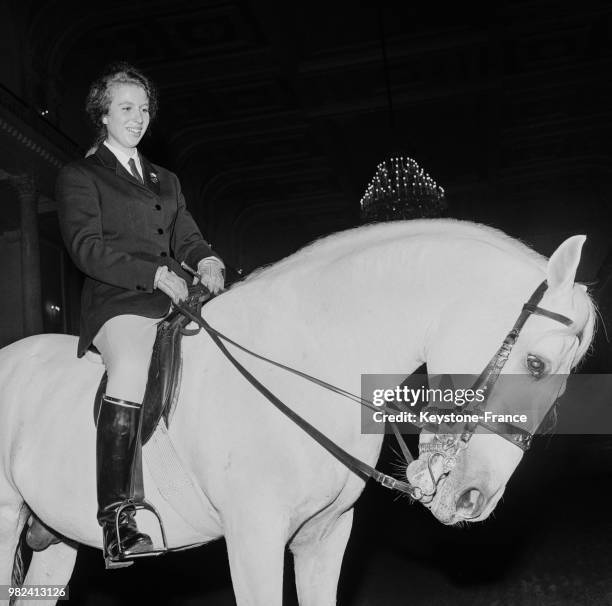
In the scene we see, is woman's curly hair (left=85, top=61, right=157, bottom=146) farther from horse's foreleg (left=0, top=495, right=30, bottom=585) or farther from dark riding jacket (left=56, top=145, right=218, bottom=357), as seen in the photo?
horse's foreleg (left=0, top=495, right=30, bottom=585)

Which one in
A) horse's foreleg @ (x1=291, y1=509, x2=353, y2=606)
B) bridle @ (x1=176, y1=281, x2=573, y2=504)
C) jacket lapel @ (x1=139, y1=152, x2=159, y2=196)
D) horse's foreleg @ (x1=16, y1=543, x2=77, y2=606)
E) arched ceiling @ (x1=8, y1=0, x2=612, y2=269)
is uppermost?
arched ceiling @ (x1=8, y1=0, x2=612, y2=269)

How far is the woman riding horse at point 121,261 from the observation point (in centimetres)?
236

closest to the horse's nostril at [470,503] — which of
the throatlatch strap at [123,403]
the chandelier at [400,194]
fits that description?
the throatlatch strap at [123,403]

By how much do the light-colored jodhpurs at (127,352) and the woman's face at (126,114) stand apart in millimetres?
731

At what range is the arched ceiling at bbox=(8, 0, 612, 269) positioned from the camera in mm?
11953

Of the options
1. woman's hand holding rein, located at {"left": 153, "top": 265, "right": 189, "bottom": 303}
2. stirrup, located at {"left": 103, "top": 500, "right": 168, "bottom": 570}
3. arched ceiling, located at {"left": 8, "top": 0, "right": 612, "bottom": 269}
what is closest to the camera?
stirrup, located at {"left": 103, "top": 500, "right": 168, "bottom": 570}

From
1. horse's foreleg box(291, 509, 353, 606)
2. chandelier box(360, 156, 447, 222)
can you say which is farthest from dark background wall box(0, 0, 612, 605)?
horse's foreleg box(291, 509, 353, 606)

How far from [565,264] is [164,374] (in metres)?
1.36

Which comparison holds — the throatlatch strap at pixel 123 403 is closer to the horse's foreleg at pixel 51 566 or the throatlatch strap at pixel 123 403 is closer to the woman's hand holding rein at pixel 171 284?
the woman's hand holding rein at pixel 171 284

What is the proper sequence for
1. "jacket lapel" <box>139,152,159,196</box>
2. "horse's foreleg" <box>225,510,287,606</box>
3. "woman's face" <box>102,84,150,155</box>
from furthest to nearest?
1. "jacket lapel" <box>139,152,159,196</box>
2. "woman's face" <box>102,84,150,155</box>
3. "horse's foreleg" <box>225,510,287,606</box>

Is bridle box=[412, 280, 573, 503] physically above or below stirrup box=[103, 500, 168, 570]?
above

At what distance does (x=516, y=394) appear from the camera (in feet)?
6.25

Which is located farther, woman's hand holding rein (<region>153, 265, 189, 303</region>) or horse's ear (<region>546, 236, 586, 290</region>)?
woman's hand holding rein (<region>153, 265, 189, 303</region>)

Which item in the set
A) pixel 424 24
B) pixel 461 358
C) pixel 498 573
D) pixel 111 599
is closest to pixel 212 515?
pixel 461 358
